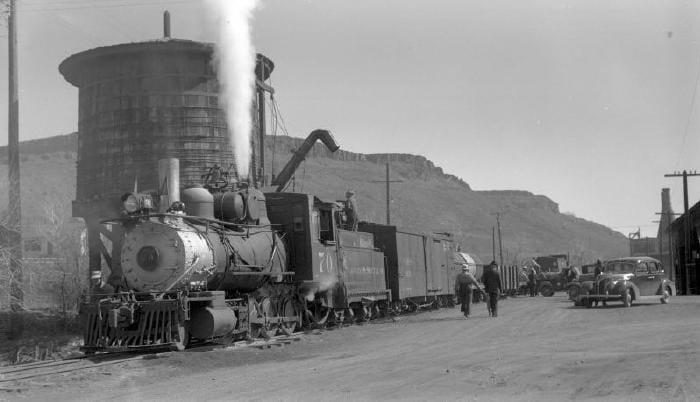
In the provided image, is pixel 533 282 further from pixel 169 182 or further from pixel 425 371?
pixel 425 371

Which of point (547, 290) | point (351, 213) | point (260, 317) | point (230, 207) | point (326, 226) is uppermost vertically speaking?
point (351, 213)

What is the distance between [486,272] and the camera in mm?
23797

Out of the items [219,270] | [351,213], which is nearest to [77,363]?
[219,270]

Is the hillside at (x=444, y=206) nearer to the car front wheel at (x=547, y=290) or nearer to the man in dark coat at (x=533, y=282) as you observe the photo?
the man in dark coat at (x=533, y=282)

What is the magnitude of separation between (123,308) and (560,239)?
154 meters

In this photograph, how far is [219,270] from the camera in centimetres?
1464

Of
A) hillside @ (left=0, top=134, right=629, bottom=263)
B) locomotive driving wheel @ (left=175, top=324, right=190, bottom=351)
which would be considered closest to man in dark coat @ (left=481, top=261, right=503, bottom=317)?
locomotive driving wheel @ (left=175, top=324, right=190, bottom=351)

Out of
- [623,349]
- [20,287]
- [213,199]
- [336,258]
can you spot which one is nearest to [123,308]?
[213,199]

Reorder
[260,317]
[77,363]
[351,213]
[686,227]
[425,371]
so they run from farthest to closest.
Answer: [686,227]
[351,213]
[260,317]
[77,363]
[425,371]

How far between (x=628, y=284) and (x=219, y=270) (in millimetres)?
17155

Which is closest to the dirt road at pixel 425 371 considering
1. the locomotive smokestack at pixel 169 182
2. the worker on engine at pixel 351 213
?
the locomotive smokestack at pixel 169 182

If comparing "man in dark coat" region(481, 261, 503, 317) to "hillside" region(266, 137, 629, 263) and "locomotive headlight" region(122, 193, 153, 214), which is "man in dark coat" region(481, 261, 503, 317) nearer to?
"locomotive headlight" region(122, 193, 153, 214)

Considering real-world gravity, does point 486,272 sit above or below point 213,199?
below

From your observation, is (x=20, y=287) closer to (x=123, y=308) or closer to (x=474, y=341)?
(x=123, y=308)
